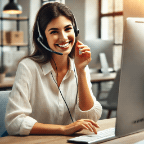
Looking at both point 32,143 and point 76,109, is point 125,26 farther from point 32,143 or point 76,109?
point 76,109

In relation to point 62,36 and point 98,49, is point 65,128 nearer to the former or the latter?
point 62,36

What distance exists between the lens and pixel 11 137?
1025 millimetres

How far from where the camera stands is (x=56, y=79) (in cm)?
139

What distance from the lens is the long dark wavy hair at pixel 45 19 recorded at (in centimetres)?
133

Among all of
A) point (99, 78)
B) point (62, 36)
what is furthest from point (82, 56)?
point (99, 78)

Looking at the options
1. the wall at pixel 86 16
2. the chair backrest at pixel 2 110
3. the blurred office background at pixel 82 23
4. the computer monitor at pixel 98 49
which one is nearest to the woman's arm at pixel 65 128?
the chair backrest at pixel 2 110

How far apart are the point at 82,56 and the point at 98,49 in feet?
7.29

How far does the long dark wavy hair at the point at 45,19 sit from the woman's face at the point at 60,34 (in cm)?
3

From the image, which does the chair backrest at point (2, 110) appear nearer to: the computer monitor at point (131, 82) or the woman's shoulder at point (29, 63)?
the woman's shoulder at point (29, 63)

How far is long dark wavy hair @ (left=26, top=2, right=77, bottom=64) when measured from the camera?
133cm

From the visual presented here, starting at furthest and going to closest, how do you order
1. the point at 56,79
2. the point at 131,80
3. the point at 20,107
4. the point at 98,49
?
1. the point at 98,49
2. the point at 56,79
3. the point at 20,107
4. the point at 131,80

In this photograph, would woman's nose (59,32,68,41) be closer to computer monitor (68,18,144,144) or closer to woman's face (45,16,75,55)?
woman's face (45,16,75,55)

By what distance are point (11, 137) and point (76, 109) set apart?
415 millimetres

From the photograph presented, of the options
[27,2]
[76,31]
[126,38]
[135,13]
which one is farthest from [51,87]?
[27,2]
